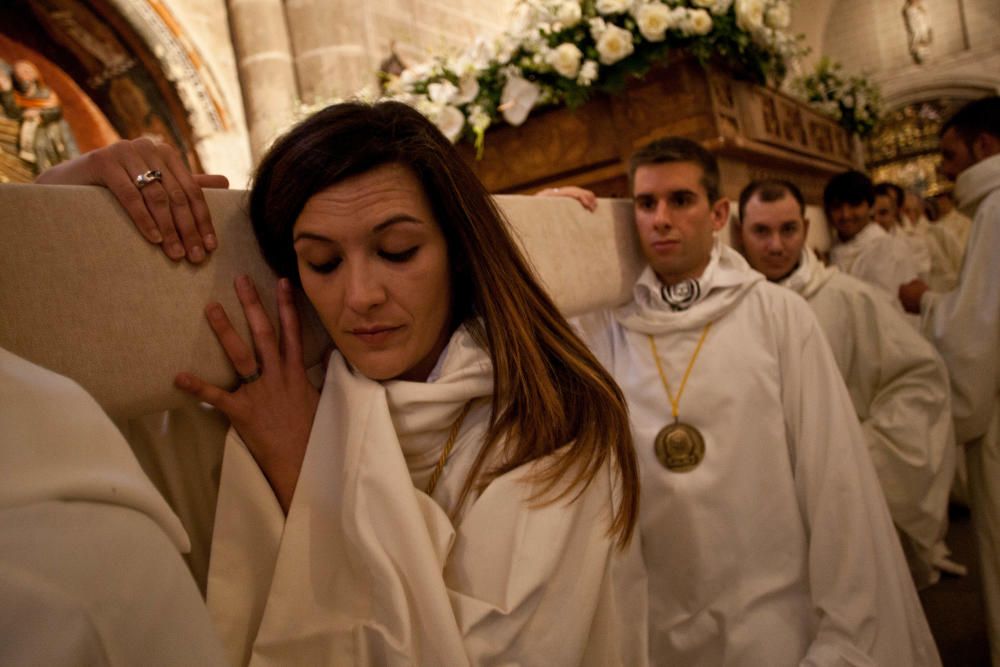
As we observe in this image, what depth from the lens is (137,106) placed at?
6547mm

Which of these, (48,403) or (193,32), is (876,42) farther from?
(48,403)

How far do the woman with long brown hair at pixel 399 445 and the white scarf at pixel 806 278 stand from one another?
82.4 inches

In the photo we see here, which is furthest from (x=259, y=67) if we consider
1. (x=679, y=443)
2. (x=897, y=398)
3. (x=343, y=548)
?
(x=343, y=548)

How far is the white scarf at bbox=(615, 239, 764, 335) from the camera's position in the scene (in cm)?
259

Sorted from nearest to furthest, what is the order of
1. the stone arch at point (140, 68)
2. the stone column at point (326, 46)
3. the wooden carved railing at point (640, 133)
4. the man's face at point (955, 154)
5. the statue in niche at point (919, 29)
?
the wooden carved railing at point (640, 133)
the man's face at point (955, 154)
the stone arch at point (140, 68)
the stone column at point (326, 46)
the statue in niche at point (919, 29)

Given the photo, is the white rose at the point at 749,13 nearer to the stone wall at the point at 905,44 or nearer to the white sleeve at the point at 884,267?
the white sleeve at the point at 884,267

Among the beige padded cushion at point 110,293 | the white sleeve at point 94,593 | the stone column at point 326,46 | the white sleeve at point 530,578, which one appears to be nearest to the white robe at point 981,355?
the white sleeve at point 530,578

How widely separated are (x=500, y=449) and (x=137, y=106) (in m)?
6.38

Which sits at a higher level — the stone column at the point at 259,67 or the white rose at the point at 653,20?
the stone column at the point at 259,67

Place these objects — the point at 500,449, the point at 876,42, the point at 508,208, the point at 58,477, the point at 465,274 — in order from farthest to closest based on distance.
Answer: the point at 876,42 < the point at 508,208 < the point at 465,274 < the point at 500,449 < the point at 58,477

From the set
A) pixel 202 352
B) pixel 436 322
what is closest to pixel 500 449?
pixel 436 322

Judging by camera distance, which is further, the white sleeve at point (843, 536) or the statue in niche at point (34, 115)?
the statue in niche at point (34, 115)

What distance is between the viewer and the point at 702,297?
264 centimetres

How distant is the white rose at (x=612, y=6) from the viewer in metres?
3.07
